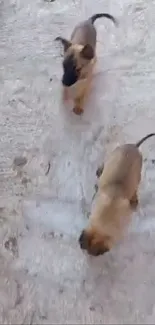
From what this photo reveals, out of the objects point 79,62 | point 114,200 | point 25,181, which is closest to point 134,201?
point 114,200

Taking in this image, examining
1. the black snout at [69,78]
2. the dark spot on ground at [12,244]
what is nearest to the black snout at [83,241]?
the dark spot on ground at [12,244]

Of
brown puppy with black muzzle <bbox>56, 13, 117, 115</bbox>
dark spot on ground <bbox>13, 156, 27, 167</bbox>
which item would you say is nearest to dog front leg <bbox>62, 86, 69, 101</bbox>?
brown puppy with black muzzle <bbox>56, 13, 117, 115</bbox>

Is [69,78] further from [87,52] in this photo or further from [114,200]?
[114,200]

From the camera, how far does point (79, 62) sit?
132 centimetres

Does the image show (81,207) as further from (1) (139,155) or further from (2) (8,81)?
(2) (8,81)

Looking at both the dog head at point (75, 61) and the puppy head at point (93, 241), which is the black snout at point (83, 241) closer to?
the puppy head at point (93, 241)

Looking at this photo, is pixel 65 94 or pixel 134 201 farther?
pixel 65 94

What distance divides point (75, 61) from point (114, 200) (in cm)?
34

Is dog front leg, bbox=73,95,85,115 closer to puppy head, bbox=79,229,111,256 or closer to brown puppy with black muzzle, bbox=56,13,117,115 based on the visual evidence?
brown puppy with black muzzle, bbox=56,13,117,115

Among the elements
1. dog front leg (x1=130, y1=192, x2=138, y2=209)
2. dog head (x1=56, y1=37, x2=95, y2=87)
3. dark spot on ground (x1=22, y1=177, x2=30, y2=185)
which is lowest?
dark spot on ground (x1=22, y1=177, x2=30, y2=185)

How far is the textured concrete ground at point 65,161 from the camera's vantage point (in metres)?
1.09

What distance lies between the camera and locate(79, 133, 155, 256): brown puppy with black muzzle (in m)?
1.09

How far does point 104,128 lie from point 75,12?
39 cm

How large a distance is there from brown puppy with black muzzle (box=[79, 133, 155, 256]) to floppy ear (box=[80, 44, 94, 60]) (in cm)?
23
